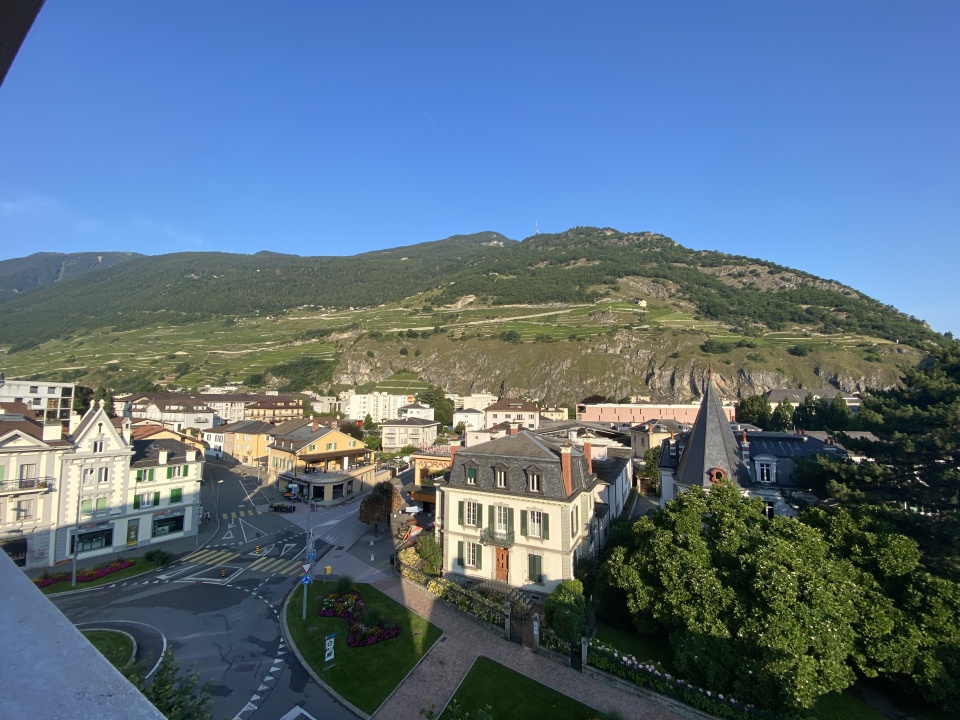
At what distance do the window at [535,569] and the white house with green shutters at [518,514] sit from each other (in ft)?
0.16

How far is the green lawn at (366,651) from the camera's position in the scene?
20022mm

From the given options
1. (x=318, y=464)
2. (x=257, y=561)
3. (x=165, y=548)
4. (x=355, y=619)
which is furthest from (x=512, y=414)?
(x=355, y=619)

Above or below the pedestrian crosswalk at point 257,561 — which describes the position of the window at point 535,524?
above

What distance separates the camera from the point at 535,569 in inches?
1057

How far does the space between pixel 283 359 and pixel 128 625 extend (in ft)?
533

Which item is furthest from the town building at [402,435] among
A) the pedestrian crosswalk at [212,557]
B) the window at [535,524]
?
the window at [535,524]

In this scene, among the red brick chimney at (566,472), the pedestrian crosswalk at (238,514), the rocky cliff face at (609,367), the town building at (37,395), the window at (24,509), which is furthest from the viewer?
the rocky cliff face at (609,367)

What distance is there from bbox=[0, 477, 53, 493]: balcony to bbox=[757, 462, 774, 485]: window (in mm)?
44078

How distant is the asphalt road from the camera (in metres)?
19.6

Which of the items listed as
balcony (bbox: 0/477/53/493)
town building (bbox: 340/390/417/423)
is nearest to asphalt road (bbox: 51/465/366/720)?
balcony (bbox: 0/477/53/493)

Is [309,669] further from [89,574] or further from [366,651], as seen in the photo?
[89,574]

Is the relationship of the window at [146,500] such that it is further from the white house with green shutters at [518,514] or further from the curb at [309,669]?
the white house with green shutters at [518,514]

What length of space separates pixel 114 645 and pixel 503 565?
1834cm

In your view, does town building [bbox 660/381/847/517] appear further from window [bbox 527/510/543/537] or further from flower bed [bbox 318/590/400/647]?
flower bed [bbox 318/590/400/647]
